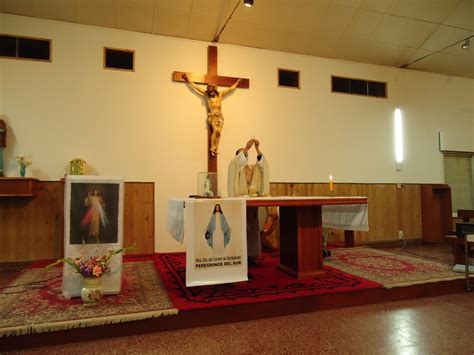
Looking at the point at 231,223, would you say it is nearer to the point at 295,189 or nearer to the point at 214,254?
the point at 214,254

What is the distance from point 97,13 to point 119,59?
638 mm

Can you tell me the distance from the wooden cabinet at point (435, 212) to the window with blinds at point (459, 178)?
556mm

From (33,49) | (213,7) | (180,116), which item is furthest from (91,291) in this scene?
(213,7)

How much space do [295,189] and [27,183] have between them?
383cm

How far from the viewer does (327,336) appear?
2.38m

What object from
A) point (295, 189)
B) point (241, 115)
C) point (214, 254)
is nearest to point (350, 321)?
point (214, 254)

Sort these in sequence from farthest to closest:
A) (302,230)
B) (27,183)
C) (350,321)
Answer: (27,183), (302,230), (350,321)

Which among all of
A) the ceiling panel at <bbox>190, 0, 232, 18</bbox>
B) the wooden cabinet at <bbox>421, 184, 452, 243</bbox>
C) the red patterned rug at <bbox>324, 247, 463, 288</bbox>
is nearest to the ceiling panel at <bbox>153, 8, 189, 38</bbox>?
the ceiling panel at <bbox>190, 0, 232, 18</bbox>

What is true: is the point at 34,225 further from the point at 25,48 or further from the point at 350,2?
the point at 350,2

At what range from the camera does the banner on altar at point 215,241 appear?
278 centimetres

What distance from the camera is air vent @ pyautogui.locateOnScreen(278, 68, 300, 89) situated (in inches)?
227

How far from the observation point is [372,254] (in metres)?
4.86

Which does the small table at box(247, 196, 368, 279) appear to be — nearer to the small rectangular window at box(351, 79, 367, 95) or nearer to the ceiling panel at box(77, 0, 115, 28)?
the small rectangular window at box(351, 79, 367, 95)

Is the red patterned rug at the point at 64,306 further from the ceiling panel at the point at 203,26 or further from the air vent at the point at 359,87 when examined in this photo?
the air vent at the point at 359,87
